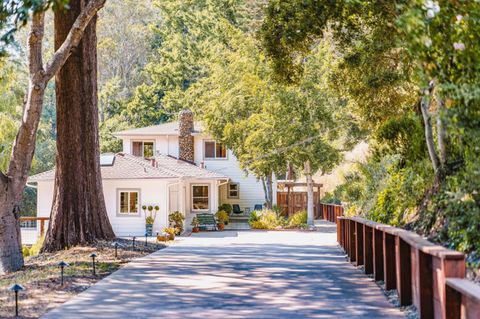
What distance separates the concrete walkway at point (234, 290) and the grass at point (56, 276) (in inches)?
11.9

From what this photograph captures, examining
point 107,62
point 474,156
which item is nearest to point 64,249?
point 474,156

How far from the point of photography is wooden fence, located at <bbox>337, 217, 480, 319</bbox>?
5312 millimetres

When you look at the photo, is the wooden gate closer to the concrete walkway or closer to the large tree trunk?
the large tree trunk

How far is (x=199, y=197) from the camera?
32.7 m

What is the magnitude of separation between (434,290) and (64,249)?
12156 millimetres

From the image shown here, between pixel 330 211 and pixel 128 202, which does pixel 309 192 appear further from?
pixel 128 202

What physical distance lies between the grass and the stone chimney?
14891 millimetres

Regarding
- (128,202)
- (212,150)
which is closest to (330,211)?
(212,150)

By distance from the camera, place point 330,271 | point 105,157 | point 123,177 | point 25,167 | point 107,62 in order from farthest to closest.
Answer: point 107,62
point 105,157
point 123,177
point 25,167
point 330,271

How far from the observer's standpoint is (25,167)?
14312mm

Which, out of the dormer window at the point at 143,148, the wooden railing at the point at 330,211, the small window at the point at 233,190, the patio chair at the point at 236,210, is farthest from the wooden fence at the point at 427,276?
the small window at the point at 233,190

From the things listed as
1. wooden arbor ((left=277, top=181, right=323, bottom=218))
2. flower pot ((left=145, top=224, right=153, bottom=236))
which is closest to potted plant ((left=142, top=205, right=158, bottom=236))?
flower pot ((left=145, top=224, right=153, bottom=236))

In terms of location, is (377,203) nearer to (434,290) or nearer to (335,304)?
(335,304)

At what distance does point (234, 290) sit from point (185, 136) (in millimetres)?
24038
